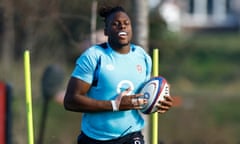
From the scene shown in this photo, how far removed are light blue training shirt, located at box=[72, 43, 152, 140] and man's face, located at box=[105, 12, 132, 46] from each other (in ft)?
0.32

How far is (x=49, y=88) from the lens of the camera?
44.4 feet

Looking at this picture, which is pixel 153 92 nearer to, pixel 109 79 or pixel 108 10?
pixel 109 79

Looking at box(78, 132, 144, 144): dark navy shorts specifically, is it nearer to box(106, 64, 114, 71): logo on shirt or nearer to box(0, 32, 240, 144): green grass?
box(106, 64, 114, 71): logo on shirt

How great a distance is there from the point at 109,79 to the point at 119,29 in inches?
15.4

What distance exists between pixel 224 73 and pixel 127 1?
2319 cm

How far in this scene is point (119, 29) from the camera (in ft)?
29.3

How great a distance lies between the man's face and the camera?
8914 mm

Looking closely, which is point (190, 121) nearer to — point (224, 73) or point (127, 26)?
point (127, 26)

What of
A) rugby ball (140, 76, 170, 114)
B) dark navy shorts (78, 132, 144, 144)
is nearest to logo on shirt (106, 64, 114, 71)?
rugby ball (140, 76, 170, 114)

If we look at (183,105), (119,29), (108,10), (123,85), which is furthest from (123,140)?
(183,105)

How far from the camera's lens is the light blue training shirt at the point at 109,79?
8.89 m

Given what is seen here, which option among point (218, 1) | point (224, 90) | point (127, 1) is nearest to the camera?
point (127, 1)

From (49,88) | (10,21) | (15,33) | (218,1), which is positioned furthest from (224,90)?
(218,1)

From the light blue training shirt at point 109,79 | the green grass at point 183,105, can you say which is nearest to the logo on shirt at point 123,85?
the light blue training shirt at point 109,79
